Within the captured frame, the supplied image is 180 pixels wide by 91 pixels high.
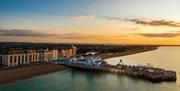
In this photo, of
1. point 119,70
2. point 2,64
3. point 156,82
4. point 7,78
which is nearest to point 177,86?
point 156,82

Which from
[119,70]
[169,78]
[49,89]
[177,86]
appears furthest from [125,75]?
[49,89]

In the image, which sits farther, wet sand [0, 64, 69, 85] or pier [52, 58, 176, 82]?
pier [52, 58, 176, 82]

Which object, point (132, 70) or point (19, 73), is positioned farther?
point (132, 70)

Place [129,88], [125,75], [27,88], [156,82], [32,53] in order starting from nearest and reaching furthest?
1. [27,88]
2. [129,88]
3. [156,82]
4. [125,75]
5. [32,53]

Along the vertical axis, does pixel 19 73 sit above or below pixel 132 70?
above

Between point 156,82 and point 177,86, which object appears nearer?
point 177,86

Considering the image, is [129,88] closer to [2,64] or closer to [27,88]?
[27,88]

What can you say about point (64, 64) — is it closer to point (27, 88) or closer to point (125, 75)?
point (125, 75)

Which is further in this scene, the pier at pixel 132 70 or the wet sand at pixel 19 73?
the pier at pixel 132 70

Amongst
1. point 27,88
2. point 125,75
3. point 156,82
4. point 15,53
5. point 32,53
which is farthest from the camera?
point 32,53
